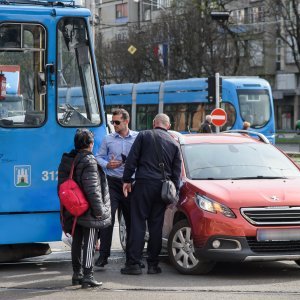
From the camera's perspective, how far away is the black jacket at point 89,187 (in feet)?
27.3

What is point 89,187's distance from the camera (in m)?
8.33

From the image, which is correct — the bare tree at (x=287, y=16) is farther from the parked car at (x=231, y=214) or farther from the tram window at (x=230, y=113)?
the parked car at (x=231, y=214)

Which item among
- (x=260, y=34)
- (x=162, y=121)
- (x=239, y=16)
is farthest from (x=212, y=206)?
(x=239, y=16)

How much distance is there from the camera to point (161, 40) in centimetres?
5422

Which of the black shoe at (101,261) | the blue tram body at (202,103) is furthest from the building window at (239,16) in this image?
the black shoe at (101,261)

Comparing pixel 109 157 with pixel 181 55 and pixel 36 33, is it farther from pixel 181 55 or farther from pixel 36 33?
pixel 181 55

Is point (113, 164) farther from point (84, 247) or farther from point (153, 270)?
point (84, 247)

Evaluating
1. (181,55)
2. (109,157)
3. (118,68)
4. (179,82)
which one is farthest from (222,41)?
(109,157)

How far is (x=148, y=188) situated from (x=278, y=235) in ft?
5.05

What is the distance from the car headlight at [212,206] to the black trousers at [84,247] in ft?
4.31

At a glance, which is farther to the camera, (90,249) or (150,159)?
(150,159)

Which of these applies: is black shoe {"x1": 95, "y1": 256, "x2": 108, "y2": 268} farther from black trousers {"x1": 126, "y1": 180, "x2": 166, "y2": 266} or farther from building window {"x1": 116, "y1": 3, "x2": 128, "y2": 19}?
building window {"x1": 116, "y1": 3, "x2": 128, "y2": 19}

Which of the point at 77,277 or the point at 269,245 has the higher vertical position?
the point at 269,245

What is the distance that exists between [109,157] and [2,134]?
4.28 feet
